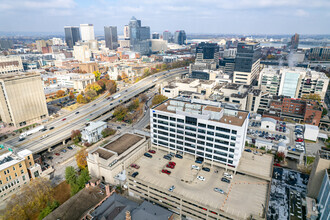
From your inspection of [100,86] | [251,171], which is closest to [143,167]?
[251,171]

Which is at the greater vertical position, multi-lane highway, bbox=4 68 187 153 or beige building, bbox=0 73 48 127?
beige building, bbox=0 73 48 127

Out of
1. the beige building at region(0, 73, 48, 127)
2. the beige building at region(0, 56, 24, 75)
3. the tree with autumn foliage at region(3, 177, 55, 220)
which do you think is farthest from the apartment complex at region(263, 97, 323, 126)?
the beige building at region(0, 56, 24, 75)

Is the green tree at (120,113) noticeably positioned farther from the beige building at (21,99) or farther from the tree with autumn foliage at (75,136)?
the beige building at (21,99)

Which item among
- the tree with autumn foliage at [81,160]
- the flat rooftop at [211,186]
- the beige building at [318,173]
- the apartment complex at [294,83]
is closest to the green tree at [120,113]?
the tree with autumn foliage at [81,160]

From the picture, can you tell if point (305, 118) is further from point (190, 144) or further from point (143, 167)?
point (143, 167)

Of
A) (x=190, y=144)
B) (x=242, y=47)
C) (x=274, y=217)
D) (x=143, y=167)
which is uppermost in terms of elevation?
(x=242, y=47)

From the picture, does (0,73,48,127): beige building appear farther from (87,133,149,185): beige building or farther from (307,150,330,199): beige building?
(307,150,330,199): beige building

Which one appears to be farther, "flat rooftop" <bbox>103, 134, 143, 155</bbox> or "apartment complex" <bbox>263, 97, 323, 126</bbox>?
"apartment complex" <bbox>263, 97, 323, 126</bbox>
